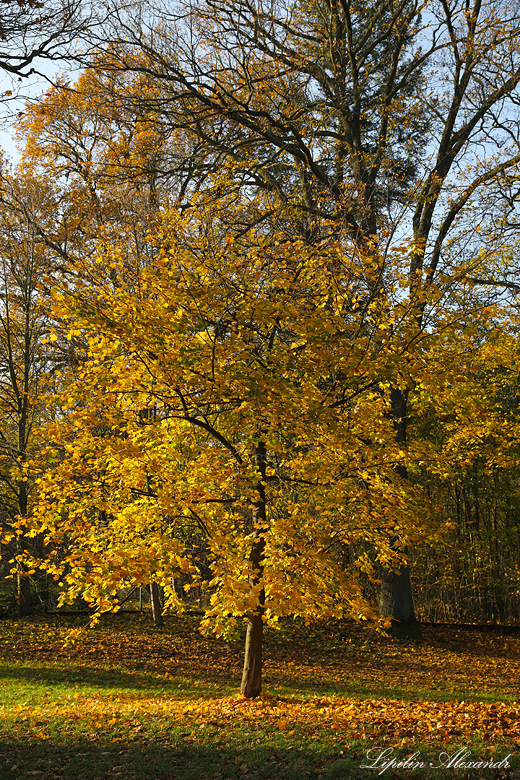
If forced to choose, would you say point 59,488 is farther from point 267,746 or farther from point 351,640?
point 351,640

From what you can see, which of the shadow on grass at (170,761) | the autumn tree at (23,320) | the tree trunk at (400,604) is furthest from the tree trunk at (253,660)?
the autumn tree at (23,320)

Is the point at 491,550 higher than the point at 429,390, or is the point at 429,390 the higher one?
the point at 429,390

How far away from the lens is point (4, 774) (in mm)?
4520

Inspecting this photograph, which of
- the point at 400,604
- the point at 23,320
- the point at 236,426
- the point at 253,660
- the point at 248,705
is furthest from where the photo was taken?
the point at 23,320

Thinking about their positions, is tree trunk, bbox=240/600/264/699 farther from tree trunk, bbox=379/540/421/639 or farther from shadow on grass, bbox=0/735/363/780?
tree trunk, bbox=379/540/421/639

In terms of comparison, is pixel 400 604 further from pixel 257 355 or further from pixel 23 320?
pixel 23 320

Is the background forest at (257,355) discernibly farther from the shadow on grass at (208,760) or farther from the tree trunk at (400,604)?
the tree trunk at (400,604)

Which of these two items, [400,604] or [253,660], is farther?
[400,604]

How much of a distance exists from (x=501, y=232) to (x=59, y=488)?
10222 mm

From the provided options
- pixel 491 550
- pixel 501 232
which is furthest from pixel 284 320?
pixel 491 550

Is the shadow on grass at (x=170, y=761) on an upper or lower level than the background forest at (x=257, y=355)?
lower

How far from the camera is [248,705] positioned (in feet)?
21.8

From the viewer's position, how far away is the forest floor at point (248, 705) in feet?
14.9

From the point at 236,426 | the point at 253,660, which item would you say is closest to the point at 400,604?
the point at 253,660
